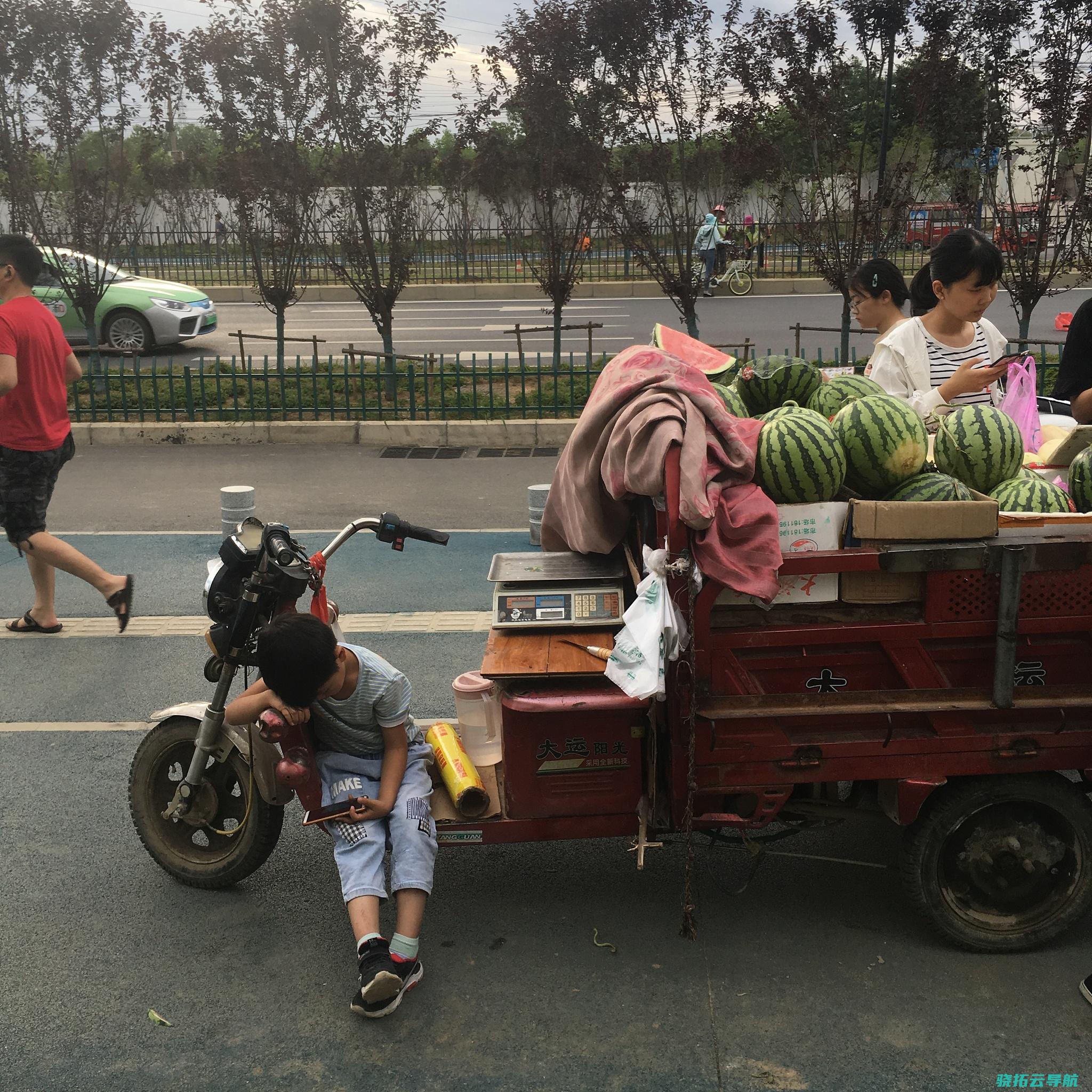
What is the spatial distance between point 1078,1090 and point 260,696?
2.65 meters

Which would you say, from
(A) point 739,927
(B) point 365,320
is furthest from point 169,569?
(B) point 365,320

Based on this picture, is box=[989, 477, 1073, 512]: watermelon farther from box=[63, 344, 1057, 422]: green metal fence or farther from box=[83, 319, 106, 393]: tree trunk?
box=[83, 319, 106, 393]: tree trunk

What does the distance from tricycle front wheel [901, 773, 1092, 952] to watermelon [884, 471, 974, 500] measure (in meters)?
0.90

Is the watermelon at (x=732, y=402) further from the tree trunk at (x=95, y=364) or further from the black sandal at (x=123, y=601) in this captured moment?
the tree trunk at (x=95, y=364)

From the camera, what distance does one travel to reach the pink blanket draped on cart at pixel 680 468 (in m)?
3.33

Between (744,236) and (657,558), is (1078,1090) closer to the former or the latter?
(657,558)

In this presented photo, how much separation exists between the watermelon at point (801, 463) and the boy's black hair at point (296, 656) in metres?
1.46

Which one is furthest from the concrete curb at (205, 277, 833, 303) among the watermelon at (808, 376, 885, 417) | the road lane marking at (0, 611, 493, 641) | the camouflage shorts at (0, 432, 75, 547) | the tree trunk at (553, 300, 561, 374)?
the watermelon at (808, 376, 885, 417)

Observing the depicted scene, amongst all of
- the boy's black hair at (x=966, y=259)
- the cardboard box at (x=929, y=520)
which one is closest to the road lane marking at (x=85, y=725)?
the cardboard box at (x=929, y=520)

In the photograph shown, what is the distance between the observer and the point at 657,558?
3.37 meters

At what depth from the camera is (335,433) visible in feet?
41.1

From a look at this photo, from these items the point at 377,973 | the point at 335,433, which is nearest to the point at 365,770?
the point at 377,973

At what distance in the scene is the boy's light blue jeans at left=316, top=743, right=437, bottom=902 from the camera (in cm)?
365

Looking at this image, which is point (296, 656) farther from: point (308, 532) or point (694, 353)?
point (308, 532)
